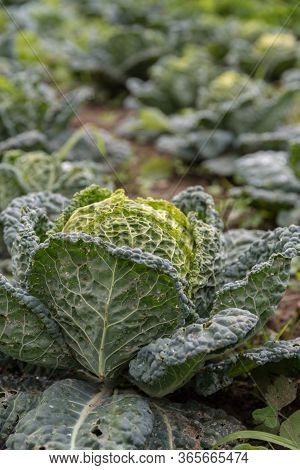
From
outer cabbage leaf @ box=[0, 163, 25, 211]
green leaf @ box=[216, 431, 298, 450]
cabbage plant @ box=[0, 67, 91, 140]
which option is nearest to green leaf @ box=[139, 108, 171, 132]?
cabbage plant @ box=[0, 67, 91, 140]

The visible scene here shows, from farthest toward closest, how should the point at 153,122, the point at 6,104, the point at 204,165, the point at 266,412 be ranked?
the point at 153,122 < the point at 204,165 < the point at 6,104 < the point at 266,412

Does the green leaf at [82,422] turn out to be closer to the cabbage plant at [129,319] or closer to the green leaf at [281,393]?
the cabbage plant at [129,319]

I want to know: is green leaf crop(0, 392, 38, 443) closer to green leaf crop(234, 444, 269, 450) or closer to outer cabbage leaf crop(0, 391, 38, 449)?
outer cabbage leaf crop(0, 391, 38, 449)

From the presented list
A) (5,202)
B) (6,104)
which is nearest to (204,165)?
(6,104)

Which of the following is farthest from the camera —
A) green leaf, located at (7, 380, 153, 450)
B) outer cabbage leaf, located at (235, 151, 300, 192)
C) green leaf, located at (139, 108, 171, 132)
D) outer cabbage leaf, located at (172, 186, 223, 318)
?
green leaf, located at (139, 108, 171, 132)

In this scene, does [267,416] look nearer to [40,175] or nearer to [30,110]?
[40,175]

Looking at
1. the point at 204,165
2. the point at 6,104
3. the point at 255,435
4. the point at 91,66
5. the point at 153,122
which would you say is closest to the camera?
the point at 255,435

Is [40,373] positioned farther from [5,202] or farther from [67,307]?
[5,202]
